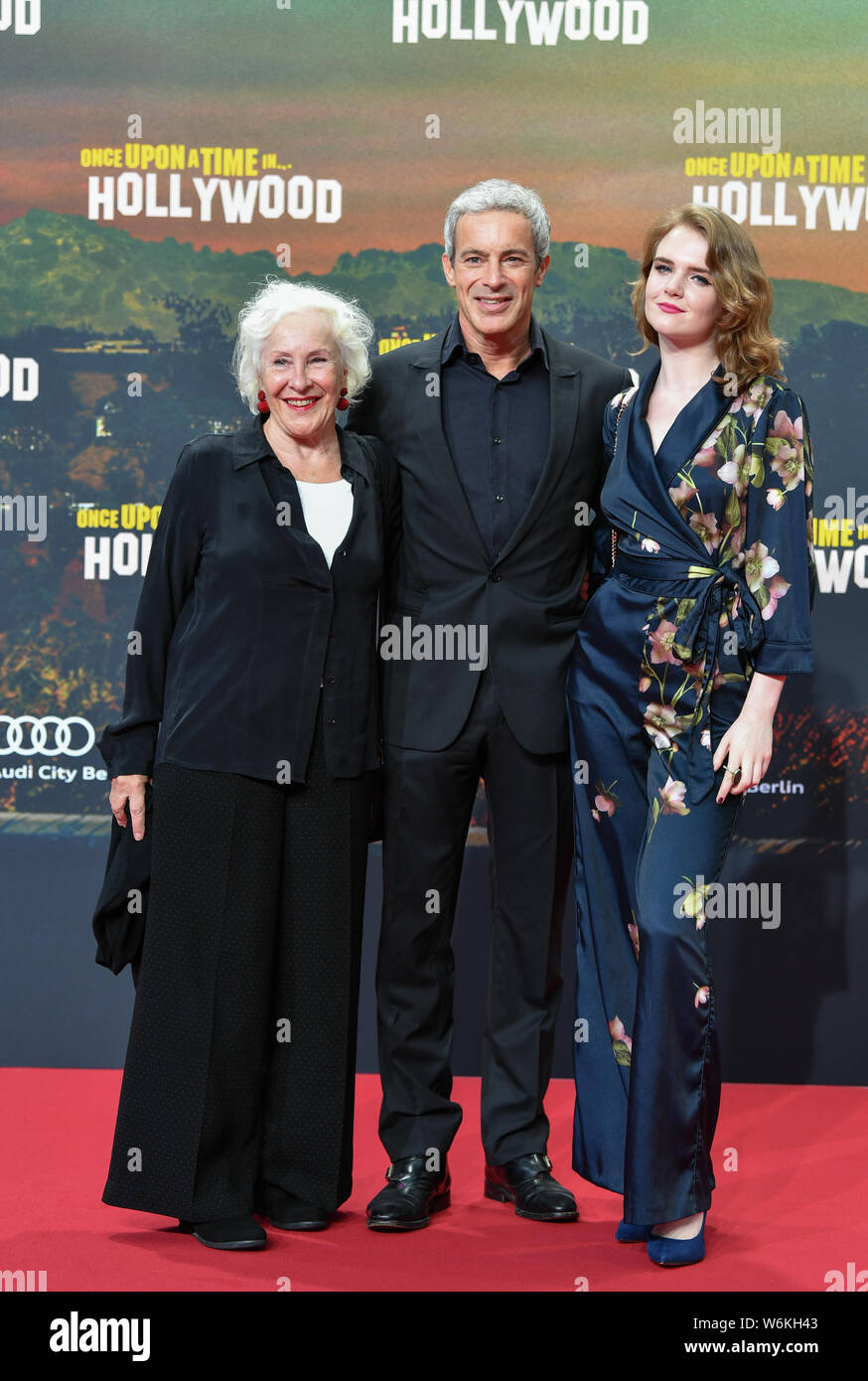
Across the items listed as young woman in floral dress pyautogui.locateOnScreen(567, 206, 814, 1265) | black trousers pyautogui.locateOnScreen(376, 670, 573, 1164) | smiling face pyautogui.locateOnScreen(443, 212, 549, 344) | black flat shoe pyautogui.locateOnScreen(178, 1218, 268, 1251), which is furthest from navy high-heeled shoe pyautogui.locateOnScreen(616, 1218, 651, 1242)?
smiling face pyautogui.locateOnScreen(443, 212, 549, 344)

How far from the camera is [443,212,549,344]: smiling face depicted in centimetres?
303

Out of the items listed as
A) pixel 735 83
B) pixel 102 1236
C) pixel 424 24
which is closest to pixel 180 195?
pixel 424 24

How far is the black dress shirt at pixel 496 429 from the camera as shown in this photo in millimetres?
3084

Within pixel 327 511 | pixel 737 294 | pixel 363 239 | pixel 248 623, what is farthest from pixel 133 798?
pixel 363 239

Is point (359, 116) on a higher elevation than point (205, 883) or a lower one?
higher

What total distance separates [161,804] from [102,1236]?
2.77 ft

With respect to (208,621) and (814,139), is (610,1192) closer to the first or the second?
(208,621)

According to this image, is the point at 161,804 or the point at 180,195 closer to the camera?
the point at 161,804

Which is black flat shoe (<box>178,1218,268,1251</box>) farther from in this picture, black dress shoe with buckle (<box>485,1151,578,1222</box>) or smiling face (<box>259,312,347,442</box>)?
smiling face (<box>259,312,347,442</box>)

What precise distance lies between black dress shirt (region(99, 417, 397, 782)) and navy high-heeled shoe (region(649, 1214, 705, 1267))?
3.47 ft

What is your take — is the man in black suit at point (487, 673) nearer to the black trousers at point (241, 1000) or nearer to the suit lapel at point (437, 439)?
the suit lapel at point (437, 439)

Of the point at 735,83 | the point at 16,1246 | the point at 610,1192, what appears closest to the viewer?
the point at 16,1246

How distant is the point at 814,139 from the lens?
4.04 m

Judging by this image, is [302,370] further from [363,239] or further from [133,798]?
[363,239]
